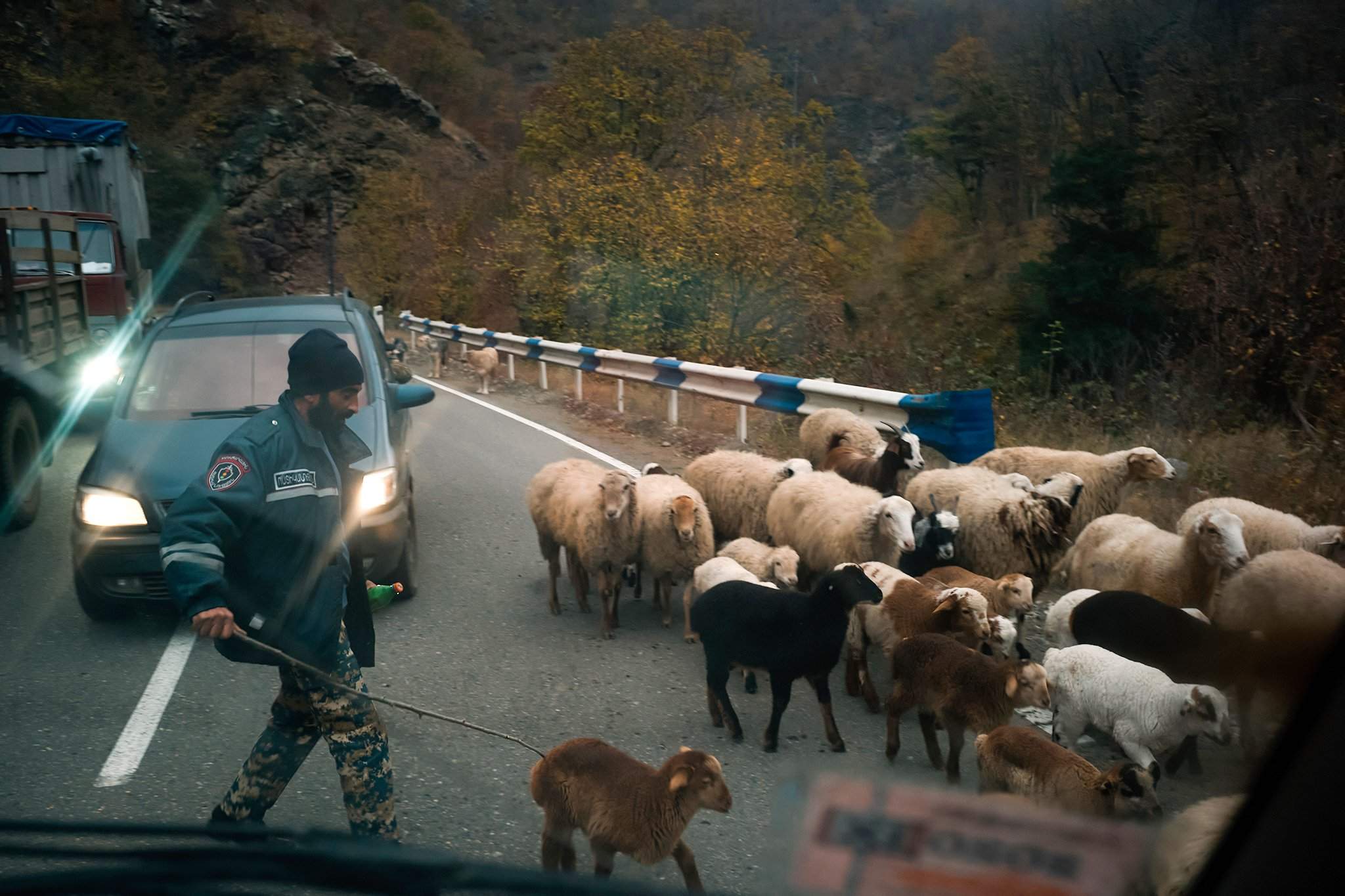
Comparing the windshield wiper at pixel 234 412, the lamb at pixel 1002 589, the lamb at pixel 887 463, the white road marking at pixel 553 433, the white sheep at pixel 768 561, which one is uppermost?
the windshield wiper at pixel 234 412

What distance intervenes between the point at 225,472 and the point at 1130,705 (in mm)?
3750

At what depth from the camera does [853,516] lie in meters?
6.55

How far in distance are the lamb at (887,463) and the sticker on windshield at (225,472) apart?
507 cm

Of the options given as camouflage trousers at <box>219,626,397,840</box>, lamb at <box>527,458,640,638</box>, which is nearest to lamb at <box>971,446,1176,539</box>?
lamb at <box>527,458,640,638</box>

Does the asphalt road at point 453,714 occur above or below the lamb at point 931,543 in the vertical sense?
below

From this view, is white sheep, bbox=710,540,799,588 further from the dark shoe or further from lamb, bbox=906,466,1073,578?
the dark shoe

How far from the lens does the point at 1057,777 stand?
355cm

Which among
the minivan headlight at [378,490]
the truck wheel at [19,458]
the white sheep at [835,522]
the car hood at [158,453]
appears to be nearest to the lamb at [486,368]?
the truck wheel at [19,458]

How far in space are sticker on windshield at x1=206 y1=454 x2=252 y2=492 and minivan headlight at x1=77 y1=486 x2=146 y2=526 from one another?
9.75 feet

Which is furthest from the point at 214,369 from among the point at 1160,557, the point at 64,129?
the point at 64,129

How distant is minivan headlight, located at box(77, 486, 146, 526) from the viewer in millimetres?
6035

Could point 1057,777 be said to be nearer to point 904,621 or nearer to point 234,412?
point 904,621

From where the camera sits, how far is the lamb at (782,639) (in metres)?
4.82

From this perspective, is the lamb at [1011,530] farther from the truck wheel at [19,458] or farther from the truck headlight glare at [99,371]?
the truck headlight glare at [99,371]
